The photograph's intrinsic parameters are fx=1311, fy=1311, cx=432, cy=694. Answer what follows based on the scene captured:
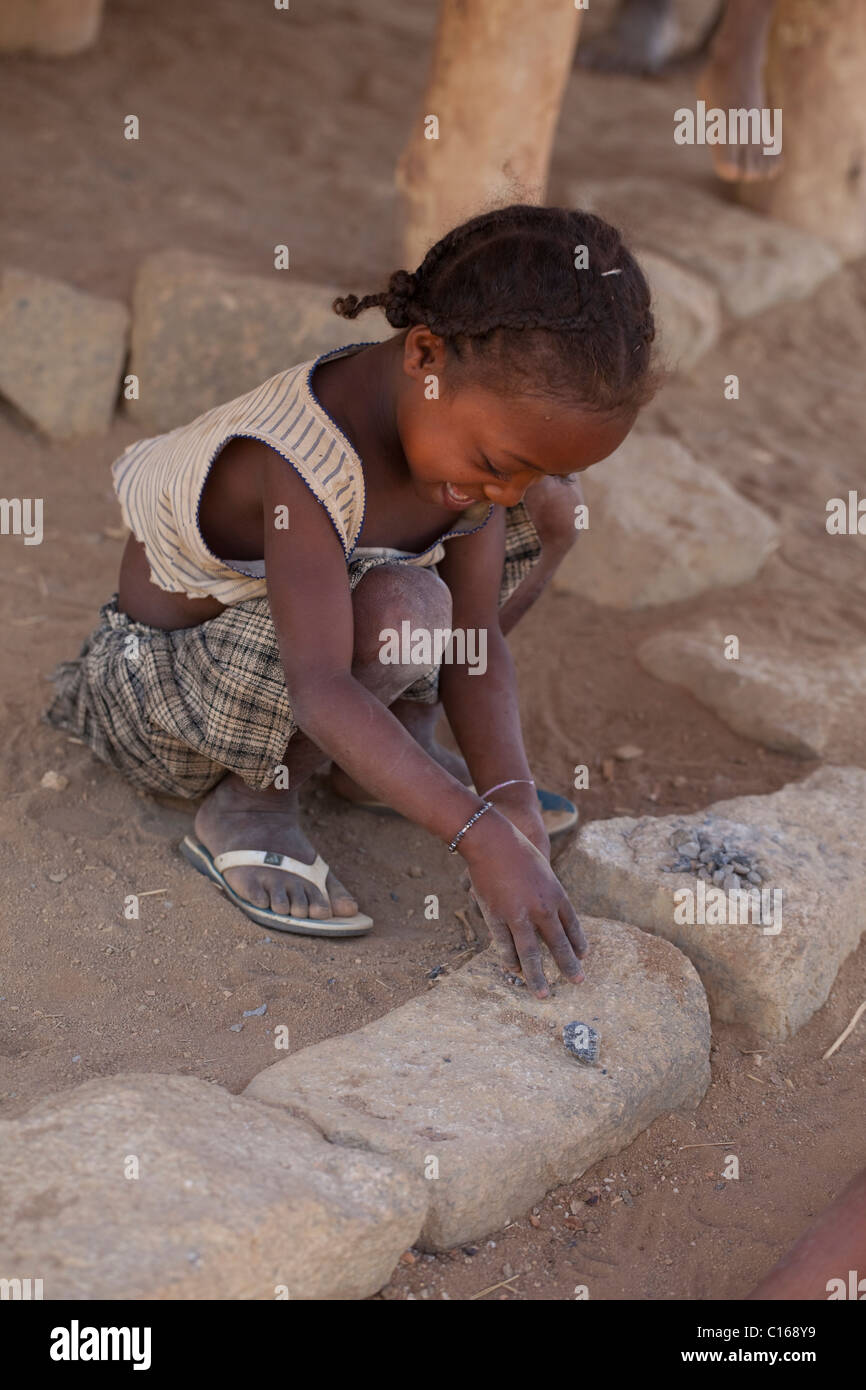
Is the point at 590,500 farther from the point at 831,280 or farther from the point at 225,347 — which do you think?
the point at 831,280

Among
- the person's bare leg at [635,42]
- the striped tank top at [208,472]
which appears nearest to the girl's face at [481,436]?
the striped tank top at [208,472]

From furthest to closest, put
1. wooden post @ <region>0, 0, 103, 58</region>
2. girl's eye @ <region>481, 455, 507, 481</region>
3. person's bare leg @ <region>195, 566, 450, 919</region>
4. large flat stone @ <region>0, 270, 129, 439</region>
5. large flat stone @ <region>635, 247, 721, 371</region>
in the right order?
wooden post @ <region>0, 0, 103, 58</region>
large flat stone @ <region>635, 247, 721, 371</region>
large flat stone @ <region>0, 270, 129, 439</region>
person's bare leg @ <region>195, 566, 450, 919</region>
girl's eye @ <region>481, 455, 507, 481</region>

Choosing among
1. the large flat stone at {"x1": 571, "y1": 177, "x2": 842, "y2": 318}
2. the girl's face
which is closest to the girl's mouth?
the girl's face

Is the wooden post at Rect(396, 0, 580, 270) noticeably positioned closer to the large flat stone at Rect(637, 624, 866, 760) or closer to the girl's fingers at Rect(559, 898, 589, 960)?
the large flat stone at Rect(637, 624, 866, 760)

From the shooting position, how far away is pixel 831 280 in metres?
5.36

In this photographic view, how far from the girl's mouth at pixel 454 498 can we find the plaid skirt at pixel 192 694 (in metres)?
0.18

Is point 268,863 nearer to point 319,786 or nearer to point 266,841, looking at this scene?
point 266,841

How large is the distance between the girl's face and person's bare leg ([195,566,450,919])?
169 millimetres

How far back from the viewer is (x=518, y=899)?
6.11ft

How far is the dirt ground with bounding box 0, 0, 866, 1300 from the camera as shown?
1.83 metres

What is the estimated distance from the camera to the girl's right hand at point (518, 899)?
1854 millimetres

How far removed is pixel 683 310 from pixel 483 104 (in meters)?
1.09

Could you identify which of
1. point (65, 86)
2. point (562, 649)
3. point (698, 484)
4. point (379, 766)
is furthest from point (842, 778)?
point (65, 86)

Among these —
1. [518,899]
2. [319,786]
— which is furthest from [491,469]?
[319,786]
